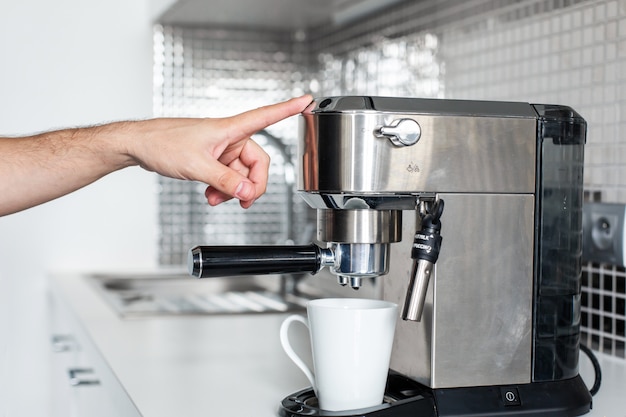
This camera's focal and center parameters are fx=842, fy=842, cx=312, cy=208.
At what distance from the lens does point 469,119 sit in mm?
858

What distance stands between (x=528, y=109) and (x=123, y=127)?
0.46 meters

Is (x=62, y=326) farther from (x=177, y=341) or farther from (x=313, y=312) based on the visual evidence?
(x=313, y=312)

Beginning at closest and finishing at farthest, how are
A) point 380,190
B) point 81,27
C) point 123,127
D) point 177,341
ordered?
1. point 380,190
2. point 123,127
3. point 177,341
4. point 81,27

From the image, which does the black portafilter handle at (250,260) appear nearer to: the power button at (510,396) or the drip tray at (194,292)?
the power button at (510,396)

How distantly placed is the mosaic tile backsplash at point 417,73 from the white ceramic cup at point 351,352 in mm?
491

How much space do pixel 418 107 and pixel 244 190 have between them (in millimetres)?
197

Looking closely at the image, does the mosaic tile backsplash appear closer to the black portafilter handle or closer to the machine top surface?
the machine top surface

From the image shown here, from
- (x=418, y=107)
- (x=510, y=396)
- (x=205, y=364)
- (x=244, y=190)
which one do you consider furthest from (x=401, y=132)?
(x=205, y=364)

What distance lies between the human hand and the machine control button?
0.09 metres

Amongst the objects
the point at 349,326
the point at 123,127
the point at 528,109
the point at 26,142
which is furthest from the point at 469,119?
the point at 26,142

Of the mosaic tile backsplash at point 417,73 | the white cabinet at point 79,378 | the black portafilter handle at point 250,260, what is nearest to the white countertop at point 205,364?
the white cabinet at point 79,378

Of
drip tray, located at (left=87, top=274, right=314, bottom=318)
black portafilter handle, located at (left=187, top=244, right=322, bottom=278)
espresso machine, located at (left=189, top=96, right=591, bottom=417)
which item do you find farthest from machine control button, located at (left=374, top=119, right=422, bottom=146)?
drip tray, located at (left=87, top=274, right=314, bottom=318)

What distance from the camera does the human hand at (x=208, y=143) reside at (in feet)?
2.80

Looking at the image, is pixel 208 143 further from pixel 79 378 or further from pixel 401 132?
pixel 79 378
